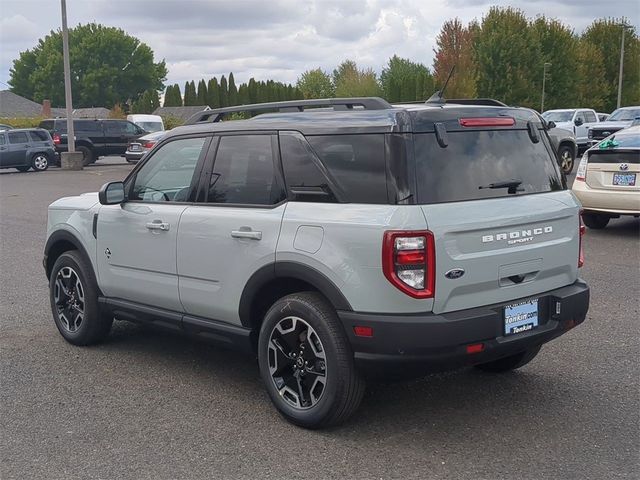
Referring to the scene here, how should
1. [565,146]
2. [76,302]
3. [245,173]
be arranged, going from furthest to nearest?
1. [565,146]
2. [76,302]
3. [245,173]

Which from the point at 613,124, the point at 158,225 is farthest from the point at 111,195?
the point at 613,124

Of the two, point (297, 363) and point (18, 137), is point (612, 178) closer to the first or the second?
point (297, 363)

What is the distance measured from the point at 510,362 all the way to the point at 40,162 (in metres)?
27.4

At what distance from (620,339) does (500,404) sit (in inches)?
71.5

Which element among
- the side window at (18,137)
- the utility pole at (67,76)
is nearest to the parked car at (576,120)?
the utility pole at (67,76)

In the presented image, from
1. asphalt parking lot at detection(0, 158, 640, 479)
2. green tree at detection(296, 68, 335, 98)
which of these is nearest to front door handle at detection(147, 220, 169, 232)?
asphalt parking lot at detection(0, 158, 640, 479)

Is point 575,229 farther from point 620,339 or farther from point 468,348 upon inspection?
point 620,339

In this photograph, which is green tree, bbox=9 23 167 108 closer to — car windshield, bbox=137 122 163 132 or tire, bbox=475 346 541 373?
car windshield, bbox=137 122 163 132

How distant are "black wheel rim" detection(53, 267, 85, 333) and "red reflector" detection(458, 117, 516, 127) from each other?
338cm

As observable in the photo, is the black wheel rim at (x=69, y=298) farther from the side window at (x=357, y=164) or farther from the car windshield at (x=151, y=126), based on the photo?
the car windshield at (x=151, y=126)

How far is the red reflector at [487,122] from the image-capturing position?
4248 mm

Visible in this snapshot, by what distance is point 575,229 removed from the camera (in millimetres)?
4652

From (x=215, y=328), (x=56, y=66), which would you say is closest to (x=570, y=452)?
(x=215, y=328)

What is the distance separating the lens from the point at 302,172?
445 centimetres
